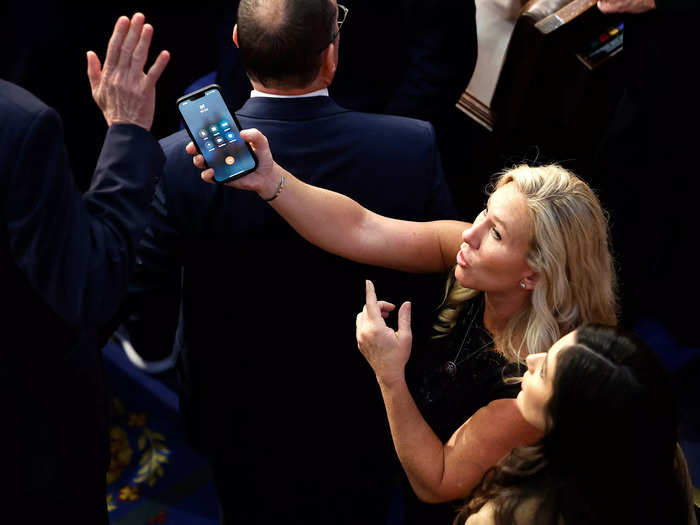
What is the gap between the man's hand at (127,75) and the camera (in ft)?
4.43

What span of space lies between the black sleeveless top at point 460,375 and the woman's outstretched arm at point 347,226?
0.52 feet

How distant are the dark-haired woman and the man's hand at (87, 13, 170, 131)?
0.83m

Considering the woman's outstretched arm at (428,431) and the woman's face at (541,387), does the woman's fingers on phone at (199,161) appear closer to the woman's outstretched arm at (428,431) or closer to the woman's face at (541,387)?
the woman's outstretched arm at (428,431)

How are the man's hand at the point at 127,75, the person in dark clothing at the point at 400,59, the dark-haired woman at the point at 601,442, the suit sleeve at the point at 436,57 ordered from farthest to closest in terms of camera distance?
the suit sleeve at the point at 436,57, the person in dark clothing at the point at 400,59, the man's hand at the point at 127,75, the dark-haired woman at the point at 601,442

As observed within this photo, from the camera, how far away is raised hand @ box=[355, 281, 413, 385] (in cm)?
150

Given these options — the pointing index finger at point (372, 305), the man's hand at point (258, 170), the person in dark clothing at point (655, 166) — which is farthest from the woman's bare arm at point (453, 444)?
the person in dark clothing at point (655, 166)

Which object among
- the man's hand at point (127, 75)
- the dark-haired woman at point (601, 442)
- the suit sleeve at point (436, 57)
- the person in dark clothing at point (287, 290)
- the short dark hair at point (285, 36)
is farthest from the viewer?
the suit sleeve at point (436, 57)

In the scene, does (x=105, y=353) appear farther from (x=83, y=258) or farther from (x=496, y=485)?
(x=496, y=485)

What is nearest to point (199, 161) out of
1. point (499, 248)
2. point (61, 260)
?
point (61, 260)

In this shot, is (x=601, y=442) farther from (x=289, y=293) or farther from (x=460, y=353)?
(x=289, y=293)

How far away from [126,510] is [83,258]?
1.39 meters

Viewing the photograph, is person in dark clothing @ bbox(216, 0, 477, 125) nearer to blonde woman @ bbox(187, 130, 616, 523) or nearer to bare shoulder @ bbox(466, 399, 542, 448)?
blonde woman @ bbox(187, 130, 616, 523)

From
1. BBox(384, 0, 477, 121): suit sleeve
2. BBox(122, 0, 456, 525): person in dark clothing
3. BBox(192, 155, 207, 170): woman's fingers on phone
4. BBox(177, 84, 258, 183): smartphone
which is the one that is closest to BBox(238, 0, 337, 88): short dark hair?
BBox(122, 0, 456, 525): person in dark clothing

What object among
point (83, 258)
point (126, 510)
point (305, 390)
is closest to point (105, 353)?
point (126, 510)
